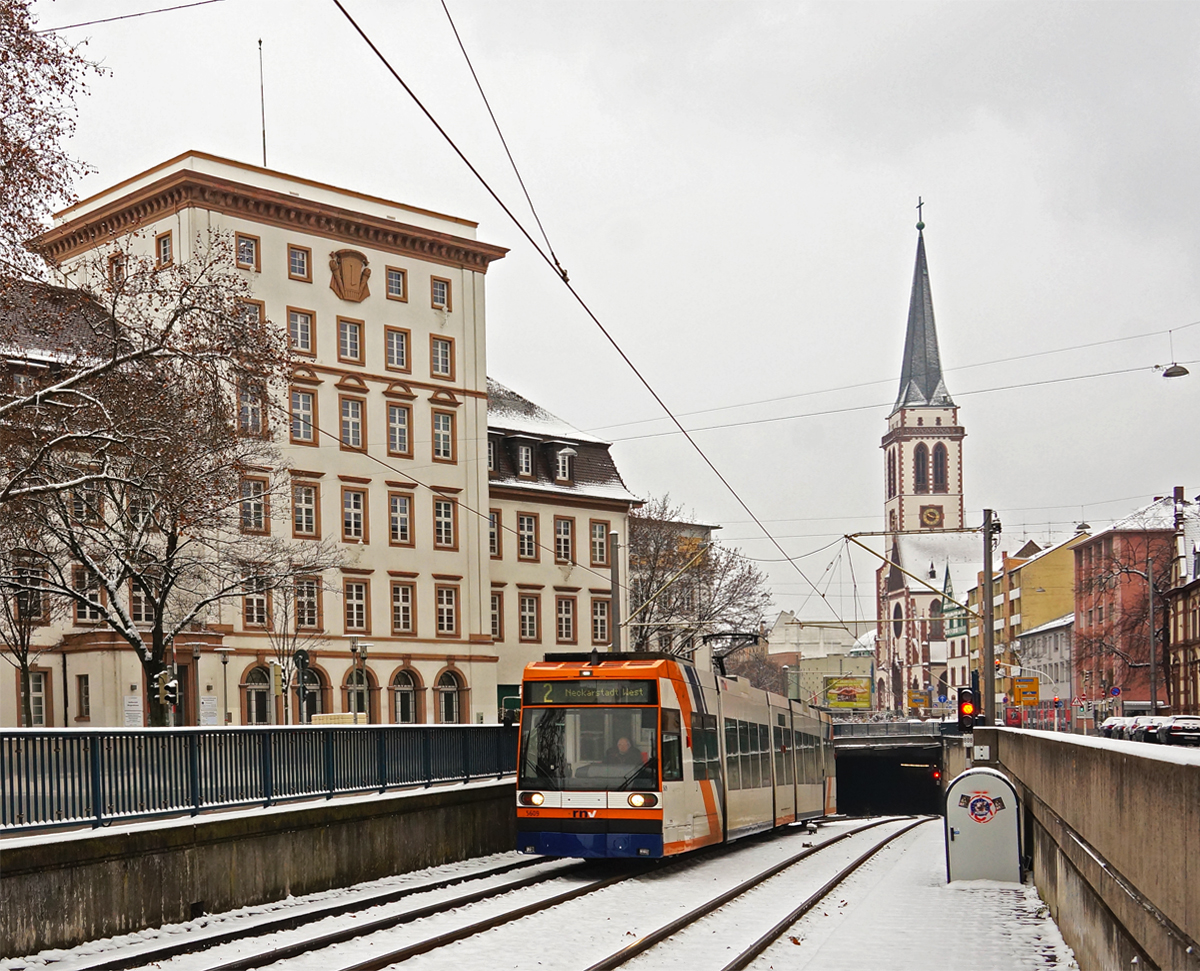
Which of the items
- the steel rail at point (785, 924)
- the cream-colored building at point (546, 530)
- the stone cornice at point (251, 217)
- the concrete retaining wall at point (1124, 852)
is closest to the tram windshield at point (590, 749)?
the steel rail at point (785, 924)

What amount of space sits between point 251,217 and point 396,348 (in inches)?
333

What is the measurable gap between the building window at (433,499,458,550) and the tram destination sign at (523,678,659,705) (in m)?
43.5

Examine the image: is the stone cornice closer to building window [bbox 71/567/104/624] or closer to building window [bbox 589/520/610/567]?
building window [bbox 71/567/104/624]

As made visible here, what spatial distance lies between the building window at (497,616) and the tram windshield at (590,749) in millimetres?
47582

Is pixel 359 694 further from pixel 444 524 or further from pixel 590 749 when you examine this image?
pixel 590 749

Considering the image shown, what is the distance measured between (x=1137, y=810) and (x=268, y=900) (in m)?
11.1

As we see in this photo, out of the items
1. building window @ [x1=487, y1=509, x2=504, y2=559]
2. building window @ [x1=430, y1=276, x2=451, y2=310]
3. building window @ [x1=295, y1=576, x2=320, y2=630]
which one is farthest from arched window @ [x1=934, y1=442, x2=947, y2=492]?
building window @ [x1=295, y1=576, x2=320, y2=630]

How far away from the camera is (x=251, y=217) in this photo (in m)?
57.2

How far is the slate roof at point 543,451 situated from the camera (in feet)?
230

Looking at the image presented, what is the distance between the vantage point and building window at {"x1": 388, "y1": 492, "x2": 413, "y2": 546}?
62.5 meters

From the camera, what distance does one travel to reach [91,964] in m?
12.4

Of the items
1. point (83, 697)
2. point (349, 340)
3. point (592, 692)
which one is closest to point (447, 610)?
point (349, 340)

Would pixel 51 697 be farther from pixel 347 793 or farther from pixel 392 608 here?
pixel 347 793

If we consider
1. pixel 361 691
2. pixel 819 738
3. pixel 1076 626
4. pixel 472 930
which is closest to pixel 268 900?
pixel 472 930
